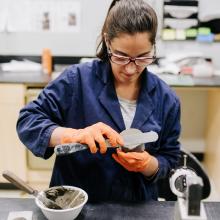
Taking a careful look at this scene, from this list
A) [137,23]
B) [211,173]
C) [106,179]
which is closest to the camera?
[137,23]

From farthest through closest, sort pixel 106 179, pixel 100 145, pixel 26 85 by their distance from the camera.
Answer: pixel 26 85 → pixel 106 179 → pixel 100 145

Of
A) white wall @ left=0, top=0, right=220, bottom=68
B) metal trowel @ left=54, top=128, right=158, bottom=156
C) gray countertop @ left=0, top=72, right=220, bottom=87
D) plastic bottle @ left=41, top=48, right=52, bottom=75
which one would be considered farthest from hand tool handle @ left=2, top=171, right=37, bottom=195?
white wall @ left=0, top=0, right=220, bottom=68

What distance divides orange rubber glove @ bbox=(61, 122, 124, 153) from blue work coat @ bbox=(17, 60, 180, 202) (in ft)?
0.60

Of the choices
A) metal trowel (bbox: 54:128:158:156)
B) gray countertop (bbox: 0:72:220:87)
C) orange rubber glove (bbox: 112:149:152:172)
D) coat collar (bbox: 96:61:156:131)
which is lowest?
gray countertop (bbox: 0:72:220:87)

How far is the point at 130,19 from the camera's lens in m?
1.18

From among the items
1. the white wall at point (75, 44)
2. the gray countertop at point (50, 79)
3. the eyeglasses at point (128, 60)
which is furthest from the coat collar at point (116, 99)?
the white wall at point (75, 44)

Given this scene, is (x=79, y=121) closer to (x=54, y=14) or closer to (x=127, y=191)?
(x=127, y=191)

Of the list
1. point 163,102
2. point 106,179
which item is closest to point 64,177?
point 106,179

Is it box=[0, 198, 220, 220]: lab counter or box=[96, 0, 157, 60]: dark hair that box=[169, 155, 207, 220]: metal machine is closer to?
box=[0, 198, 220, 220]: lab counter

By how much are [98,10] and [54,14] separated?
36 centimetres

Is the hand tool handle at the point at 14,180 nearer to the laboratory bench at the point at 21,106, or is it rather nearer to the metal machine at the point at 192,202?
the metal machine at the point at 192,202

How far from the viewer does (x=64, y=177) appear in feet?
4.29

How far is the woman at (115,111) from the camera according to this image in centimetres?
119

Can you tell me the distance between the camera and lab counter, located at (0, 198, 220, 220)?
1.14m
